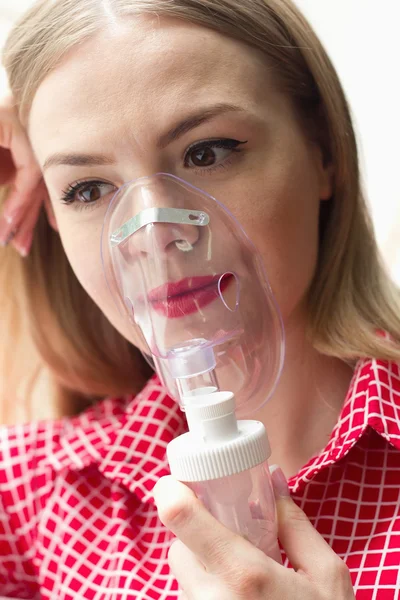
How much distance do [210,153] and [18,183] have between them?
422mm

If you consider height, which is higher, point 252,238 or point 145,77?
point 145,77

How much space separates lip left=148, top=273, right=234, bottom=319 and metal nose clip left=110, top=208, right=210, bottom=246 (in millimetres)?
78

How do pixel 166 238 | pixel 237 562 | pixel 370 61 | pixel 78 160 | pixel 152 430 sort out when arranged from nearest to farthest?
pixel 237 562, pixel 166 238, pixel 78 160, pixel 152 430, pixel 370 61

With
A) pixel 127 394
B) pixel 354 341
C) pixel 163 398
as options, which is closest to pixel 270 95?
pixel 354 341

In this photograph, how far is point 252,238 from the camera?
1.05 m

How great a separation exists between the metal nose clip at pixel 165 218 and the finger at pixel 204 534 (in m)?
0.37

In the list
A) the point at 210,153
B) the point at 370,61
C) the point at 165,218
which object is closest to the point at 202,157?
the point at 210,153

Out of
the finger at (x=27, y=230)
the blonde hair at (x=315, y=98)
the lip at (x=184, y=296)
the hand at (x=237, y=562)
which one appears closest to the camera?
the hand at (x=237, y=562)

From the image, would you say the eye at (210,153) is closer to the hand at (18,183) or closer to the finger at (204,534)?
the hand at (18,183)

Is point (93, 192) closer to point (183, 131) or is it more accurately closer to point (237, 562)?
point (183, 131)

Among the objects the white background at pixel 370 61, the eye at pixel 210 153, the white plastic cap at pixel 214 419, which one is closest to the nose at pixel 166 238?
the eye at pixel 210 153

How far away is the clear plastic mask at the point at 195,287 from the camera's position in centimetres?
97

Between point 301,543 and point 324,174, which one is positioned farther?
point 324,174

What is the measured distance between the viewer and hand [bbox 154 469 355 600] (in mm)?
768
